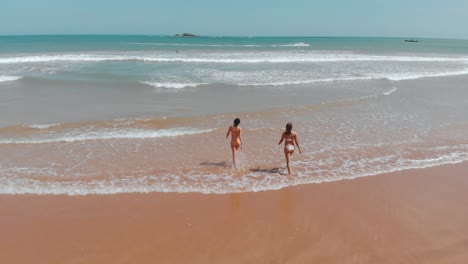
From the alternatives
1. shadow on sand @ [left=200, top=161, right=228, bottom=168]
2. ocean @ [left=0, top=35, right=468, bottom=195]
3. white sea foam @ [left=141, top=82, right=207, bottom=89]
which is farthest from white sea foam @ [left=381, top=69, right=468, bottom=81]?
shadow on sand @ [left=200, top=161, right=228, bottom=168]

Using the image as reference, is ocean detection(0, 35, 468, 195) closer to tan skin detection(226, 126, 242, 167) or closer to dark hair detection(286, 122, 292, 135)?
tan skin detection(226, 126, 242, 167)

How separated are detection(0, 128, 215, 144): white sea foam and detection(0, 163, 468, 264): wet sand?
3244 millimetres

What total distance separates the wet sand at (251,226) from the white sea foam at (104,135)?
324 cm

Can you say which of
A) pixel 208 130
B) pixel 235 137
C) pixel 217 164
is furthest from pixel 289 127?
pixel 208 130

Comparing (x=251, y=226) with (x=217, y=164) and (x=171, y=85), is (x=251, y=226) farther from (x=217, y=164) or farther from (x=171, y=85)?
(x=171, y=85)

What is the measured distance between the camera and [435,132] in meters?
10.1

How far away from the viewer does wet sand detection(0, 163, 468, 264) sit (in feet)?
14.8

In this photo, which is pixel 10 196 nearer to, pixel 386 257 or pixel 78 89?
pixel 386 257

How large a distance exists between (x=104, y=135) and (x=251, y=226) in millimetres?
6052

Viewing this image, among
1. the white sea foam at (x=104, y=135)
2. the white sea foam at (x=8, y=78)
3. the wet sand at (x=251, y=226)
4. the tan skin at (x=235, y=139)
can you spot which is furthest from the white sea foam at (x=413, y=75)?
the white sea foam at (x=8, y=78)

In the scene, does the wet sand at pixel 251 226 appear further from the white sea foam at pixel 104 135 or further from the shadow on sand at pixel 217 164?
the white sea foam at pixel 104 135

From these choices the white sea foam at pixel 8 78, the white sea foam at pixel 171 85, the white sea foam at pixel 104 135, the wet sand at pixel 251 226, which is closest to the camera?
the wet sand at pixel 251 226

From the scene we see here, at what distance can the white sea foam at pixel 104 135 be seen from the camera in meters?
9.19

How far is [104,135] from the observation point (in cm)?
968
